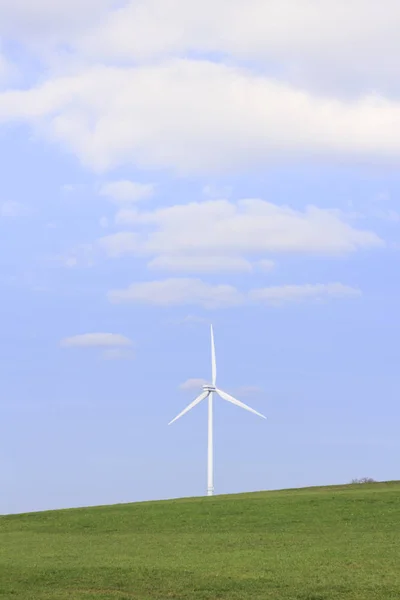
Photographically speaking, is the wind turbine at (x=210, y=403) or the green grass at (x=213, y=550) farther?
the wind turbine at (x=210, y=403)

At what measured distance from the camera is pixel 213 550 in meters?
37.6

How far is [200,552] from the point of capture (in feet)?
122

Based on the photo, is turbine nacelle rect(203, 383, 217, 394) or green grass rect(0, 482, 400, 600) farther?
turbine nacelle rect(203, 383, 217, 394)

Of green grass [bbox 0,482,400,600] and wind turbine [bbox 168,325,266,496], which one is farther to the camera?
wind turbine [bbox 168,325,266,496]

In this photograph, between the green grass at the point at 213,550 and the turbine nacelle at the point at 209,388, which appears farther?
the turbine nacelle at the point at 209,388

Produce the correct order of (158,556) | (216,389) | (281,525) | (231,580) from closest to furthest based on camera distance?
(231,580) < (158,556) < (281,525) < (216,389)

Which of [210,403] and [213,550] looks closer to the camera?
[213,550]

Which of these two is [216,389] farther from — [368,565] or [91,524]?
[368,565]

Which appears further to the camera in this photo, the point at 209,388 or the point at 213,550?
the point at 209,388

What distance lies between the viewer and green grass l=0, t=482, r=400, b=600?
2875 centimetres

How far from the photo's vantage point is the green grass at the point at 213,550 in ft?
94.3

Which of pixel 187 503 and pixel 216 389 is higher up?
pixel 216 389

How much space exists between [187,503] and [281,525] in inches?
506

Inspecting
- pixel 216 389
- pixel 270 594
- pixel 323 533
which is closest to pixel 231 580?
pixel 270 594
